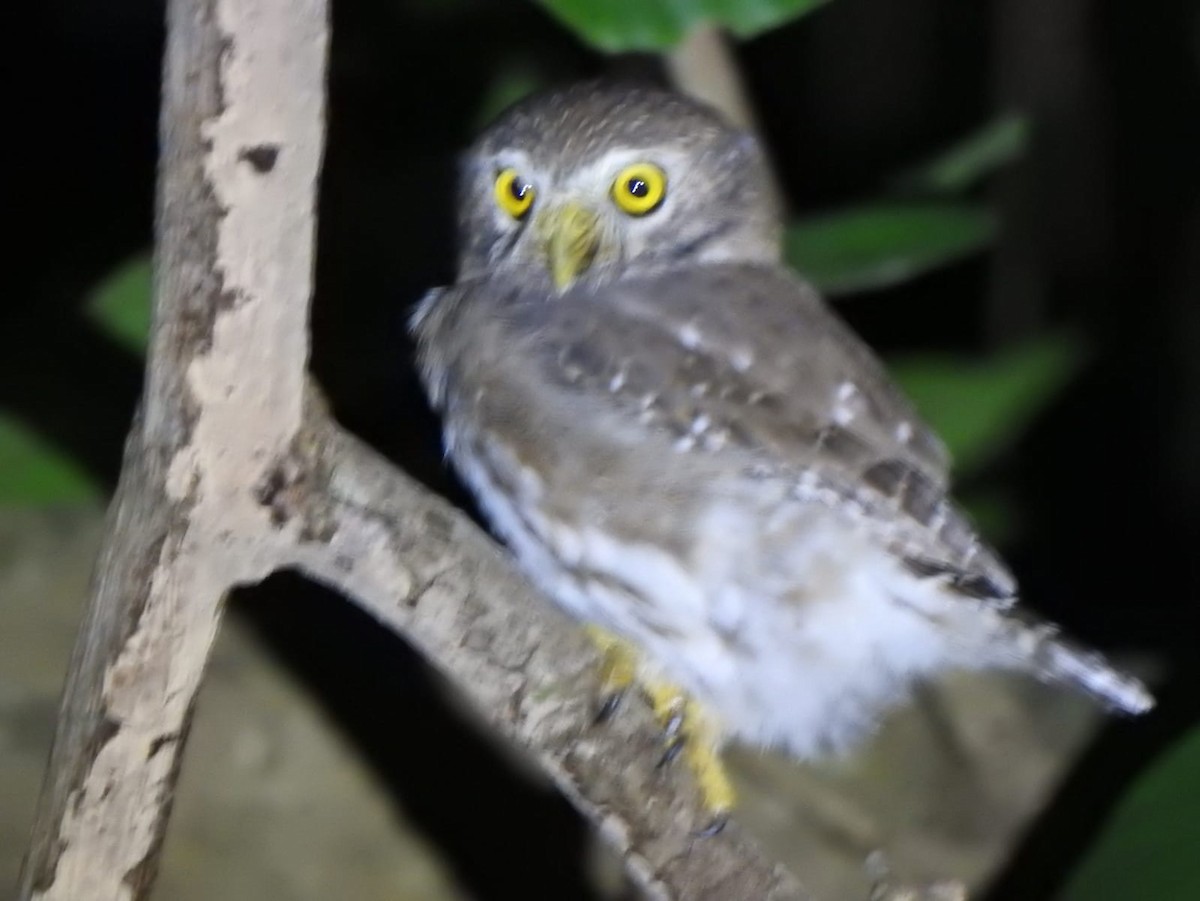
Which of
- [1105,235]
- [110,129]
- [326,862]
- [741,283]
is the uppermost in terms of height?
[741,283]

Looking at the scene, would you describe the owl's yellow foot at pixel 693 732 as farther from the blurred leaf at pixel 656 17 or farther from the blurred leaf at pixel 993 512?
the blurred leaf at pixel 993 512

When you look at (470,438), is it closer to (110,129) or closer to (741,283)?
(741,283)

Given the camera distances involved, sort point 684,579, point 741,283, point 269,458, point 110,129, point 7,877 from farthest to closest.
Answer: point 110,129, point 7,877, point 741,283, point 684,579, point 269,458

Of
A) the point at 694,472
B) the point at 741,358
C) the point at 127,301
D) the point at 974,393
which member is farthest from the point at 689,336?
the point at 974,393

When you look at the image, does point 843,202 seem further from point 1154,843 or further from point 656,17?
point 1154,843

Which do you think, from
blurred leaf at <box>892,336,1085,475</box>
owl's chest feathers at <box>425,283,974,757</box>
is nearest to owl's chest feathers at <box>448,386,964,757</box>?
owl's chest feathers at <box>425,283,974,757</box>

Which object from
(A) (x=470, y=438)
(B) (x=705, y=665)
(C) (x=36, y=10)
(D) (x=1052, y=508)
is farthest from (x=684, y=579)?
(C) (x=36, y=10)
